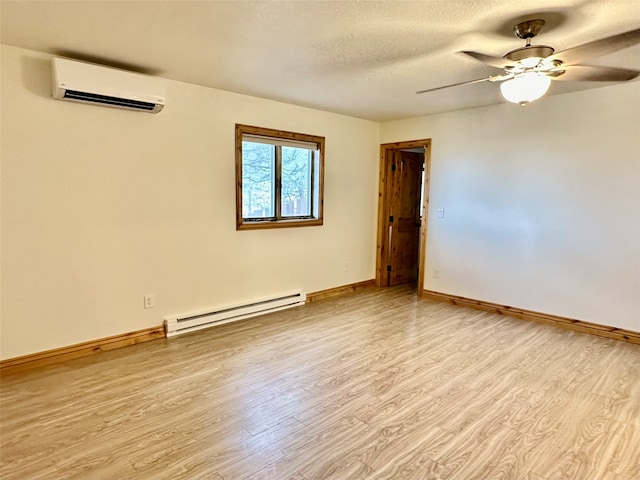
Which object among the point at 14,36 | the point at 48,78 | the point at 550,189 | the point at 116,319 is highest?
the point at 14,36

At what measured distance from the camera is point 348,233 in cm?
518

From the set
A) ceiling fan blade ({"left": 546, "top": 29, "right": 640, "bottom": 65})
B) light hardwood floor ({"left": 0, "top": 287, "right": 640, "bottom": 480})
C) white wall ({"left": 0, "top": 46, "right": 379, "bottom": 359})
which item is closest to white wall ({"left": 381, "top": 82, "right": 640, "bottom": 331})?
light hardwood floor ({"left": 0, "top": 287, "right": 640, "bottom": 480})

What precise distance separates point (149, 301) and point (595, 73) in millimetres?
Result: 3816

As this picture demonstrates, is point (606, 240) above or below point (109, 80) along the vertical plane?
below

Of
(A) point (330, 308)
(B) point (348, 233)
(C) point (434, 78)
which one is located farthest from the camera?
(B) point (348, 233)

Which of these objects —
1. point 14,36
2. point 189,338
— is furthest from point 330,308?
point 14,36

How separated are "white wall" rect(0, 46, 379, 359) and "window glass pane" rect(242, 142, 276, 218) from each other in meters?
0.23

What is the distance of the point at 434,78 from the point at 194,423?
3183 mm

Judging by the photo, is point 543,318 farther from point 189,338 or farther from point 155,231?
point 155,231

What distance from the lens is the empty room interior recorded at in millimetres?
2051

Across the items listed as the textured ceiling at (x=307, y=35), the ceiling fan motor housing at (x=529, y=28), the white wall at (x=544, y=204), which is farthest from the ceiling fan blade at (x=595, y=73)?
the white wall at (x=544, y=204)

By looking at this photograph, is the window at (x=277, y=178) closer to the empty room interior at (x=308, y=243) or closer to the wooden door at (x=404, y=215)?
the empty room interior at (x=308, y=243)

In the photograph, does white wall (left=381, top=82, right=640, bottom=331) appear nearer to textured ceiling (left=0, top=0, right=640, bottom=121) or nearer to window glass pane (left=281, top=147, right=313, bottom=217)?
textured ceiling (left=0, top=0, right=640, bottom=121)

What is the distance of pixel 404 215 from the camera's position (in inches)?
225
